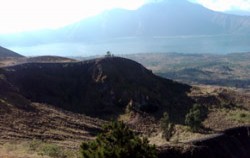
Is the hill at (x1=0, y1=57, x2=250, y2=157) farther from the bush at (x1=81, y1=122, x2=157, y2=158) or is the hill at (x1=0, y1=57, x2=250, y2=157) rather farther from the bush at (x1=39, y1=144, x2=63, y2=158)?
the bush at (x1=81, y1=122, x2=157, y2=158)

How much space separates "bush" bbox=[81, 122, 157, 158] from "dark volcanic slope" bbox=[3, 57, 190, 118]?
28947 mm

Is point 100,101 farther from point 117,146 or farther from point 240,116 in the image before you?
point 117,146

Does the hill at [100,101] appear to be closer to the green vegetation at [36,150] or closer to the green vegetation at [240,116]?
the green vegetation at [240,116]

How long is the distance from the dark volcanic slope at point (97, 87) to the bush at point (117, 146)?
95.0ft

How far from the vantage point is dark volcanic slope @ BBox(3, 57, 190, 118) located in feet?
176

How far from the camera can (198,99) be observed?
57.8 meters

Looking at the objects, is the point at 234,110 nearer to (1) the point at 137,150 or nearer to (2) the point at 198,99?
(2) the point at 198,99

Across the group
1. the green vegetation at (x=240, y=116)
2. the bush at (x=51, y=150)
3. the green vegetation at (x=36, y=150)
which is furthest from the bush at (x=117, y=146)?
the green vegetation at (x=240, y=116)

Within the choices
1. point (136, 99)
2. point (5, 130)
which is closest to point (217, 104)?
point (136, 99)

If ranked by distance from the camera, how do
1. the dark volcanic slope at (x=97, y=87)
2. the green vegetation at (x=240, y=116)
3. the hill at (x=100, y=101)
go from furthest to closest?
the dark volcanic slope at (x=97, y=87), the green vegetation at (x=240, y=116), the hill at (x=100, y=101)

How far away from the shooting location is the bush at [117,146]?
22.2 meters

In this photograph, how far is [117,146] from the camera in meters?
22.6

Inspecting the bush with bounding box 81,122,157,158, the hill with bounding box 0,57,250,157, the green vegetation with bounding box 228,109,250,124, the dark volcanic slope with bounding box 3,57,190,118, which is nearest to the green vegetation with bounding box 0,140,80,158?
the hill with bounding box 0,57,250,157

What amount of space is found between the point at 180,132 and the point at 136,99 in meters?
9.81
